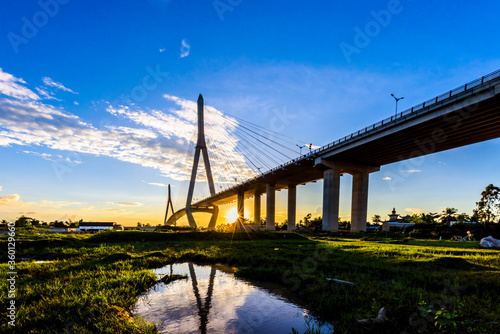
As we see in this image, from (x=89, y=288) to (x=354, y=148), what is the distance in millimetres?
46653

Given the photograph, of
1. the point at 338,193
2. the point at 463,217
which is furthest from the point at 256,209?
the point at 463,217

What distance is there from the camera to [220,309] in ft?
21.4

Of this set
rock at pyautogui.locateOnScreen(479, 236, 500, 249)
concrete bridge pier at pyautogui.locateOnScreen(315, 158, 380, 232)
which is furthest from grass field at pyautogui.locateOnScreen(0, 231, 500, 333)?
concrete bridge pier at pyautogui.locateOnScreen(315, 158, 380, 232)

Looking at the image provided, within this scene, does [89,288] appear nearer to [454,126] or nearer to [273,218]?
[454,126]

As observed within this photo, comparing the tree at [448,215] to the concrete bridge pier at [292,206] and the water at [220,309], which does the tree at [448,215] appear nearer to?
the concrete bridge pier at [292,206]

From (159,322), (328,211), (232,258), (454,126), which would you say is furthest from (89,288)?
(328,211)

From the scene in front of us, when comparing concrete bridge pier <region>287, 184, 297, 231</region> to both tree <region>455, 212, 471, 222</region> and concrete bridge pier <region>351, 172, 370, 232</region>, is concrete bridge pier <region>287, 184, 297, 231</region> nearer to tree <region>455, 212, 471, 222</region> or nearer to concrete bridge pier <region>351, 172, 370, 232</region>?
concrete bridge pier <region>351, 172, 370, 232</region>

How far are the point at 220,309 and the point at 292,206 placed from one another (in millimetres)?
75344

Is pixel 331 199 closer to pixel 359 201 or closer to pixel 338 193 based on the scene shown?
pixel 338 193

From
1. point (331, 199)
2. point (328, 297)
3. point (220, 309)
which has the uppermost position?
point (331, 199)

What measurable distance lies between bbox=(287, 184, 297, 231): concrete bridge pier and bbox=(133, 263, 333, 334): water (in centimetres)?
7117

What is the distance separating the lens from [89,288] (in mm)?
7262

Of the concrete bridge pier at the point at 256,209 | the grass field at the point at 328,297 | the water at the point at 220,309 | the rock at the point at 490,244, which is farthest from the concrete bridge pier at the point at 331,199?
the water at the point at 220,309

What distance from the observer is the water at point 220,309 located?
5.49 metres
